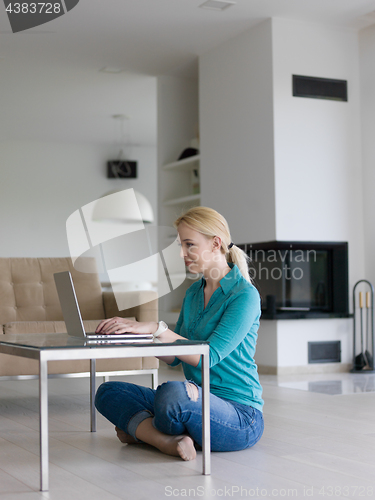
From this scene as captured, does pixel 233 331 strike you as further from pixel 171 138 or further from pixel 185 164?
pixel 171 138

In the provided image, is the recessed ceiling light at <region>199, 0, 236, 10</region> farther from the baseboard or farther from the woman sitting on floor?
the woman sitting on floor

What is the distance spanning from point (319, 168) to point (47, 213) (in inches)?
201

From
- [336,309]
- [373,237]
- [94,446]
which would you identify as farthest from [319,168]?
[94,446]

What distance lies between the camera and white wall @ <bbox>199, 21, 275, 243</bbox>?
17.3ft

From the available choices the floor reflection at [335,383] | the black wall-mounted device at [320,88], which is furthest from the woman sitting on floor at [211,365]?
the black wall-mounted device at [320,88]

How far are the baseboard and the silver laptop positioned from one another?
3.08 meters

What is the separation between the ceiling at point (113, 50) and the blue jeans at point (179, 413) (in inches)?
133

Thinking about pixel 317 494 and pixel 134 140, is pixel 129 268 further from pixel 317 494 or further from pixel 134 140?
pixel 317 494

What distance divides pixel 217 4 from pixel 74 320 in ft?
11.5

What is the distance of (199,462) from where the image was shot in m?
2.22

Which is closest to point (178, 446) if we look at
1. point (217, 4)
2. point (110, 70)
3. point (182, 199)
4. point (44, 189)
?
point (217, 4)

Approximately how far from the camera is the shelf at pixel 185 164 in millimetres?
6266

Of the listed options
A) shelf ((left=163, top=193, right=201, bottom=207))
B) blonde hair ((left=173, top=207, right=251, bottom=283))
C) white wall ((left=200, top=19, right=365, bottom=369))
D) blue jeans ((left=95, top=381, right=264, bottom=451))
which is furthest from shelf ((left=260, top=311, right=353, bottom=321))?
blonde hair ((left=173, top=207, right=251, bottom=283))

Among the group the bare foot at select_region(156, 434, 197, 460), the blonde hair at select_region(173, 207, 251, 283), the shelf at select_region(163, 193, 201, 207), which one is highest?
the shelf at select_region(163, 193, 201, 207)
